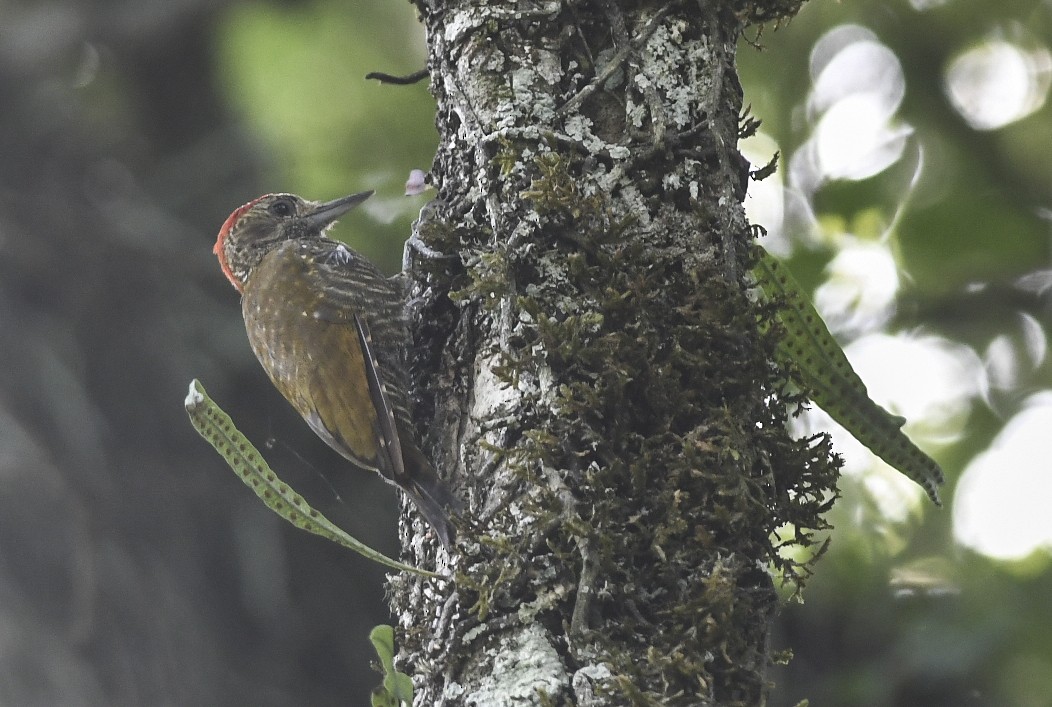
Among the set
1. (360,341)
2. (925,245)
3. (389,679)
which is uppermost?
(925,245)

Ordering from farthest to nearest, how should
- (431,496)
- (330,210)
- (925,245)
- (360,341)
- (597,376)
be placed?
(925,245) < (330,210) < (360,341) < (431,496) < (597,376)

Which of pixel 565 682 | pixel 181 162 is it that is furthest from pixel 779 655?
pixel 181 162

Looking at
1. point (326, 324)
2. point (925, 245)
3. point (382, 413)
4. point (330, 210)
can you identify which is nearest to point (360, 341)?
point (326, 324)

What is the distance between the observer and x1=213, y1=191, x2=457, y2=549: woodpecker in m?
2.46

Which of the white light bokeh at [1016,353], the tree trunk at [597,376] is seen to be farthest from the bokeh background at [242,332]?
the tree trunk at [597,376]

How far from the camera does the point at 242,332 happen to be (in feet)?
13.1

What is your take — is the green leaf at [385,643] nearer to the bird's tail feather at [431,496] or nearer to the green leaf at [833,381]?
the bird's tail feather at [431,496]

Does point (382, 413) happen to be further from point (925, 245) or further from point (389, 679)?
point (925, 245)

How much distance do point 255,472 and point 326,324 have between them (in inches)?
41.6

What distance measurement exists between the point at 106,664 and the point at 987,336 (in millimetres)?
3146

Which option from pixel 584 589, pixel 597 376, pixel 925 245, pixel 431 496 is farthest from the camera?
pixel 925 245

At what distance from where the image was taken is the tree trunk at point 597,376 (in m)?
1.64

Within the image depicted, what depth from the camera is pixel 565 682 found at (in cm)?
160

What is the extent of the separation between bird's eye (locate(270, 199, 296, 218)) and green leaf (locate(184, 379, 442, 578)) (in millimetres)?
1693
